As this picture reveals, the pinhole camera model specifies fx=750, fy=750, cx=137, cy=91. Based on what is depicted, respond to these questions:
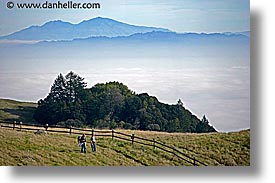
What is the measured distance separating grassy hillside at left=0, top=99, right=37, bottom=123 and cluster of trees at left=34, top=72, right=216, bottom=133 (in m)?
0.05

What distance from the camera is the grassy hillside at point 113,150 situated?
18.1ft

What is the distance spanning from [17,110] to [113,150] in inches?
30.4

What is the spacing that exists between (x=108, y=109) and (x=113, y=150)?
307 mm

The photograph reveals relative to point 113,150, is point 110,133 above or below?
above

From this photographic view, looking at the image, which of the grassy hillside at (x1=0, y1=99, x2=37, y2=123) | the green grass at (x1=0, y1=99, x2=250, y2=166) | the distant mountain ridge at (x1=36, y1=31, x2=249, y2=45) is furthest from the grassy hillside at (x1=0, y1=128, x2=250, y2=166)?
the distant mountain ridge at (x1=36, y1=31, x2=249, y2=45)

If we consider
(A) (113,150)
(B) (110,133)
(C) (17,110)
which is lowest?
(A) (113,150)

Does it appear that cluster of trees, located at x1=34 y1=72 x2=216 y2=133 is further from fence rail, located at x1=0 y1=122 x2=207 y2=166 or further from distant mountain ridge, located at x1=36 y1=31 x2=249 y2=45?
distant mountain ridge, located at x1=36 y1=31 x2=249 y2=45

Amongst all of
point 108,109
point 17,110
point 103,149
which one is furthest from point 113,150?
point 17,110

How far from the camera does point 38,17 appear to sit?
217 inches

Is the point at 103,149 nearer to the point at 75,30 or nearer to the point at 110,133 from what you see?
the point at 110,133

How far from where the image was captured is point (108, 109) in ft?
18.3

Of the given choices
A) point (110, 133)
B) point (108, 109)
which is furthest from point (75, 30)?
point (110, 133)

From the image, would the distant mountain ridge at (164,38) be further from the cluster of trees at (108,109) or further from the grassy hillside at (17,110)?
the grassy hillside at (17,110)

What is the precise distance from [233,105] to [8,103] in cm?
166
